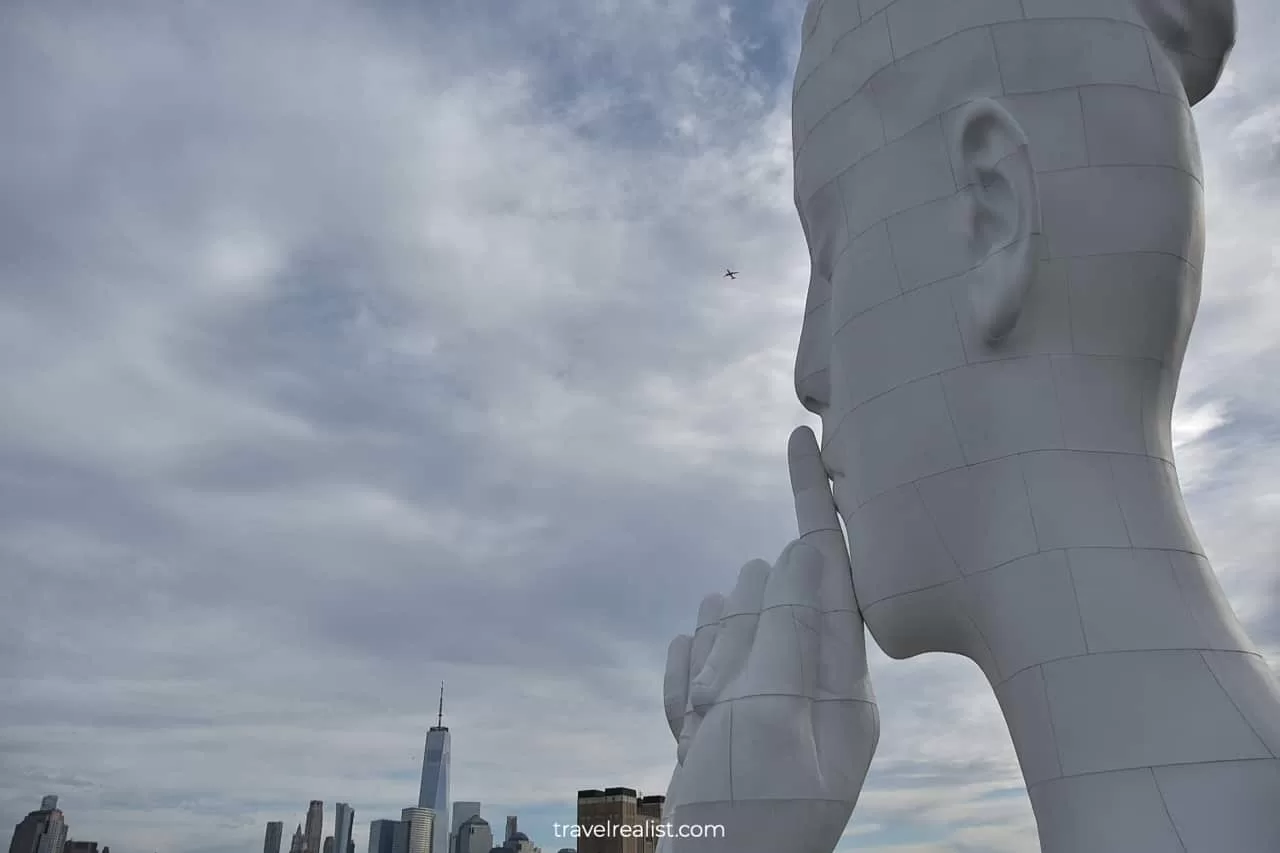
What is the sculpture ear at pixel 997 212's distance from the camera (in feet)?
20.8

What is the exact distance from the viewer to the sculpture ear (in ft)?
20.8

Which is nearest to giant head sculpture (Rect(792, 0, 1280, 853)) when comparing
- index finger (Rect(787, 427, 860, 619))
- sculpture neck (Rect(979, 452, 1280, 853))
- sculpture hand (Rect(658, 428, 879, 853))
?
sculpture neck (Rect(979, 452, 1280, 853))

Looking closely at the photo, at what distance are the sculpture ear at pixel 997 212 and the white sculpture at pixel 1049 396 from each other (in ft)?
0.05

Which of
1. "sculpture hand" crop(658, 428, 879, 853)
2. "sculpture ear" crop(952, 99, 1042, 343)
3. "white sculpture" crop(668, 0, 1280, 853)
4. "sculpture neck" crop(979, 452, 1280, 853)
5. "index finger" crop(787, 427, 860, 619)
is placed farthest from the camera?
"index finger" crop(787, 427, 860, 619)

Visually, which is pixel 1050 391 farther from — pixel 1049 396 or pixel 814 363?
pixel 814 363

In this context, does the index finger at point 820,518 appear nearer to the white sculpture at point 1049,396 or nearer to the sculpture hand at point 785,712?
the sculpture hand at point 785,712

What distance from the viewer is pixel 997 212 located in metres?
6.57

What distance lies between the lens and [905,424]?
6723 mm

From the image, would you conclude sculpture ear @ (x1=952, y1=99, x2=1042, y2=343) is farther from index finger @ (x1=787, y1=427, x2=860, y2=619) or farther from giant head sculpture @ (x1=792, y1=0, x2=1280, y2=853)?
index finger @ (x1=787, y1=427, x2=860, y2=619)

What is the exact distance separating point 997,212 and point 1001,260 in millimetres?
365

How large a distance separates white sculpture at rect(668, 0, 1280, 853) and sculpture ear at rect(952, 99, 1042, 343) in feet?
0.05

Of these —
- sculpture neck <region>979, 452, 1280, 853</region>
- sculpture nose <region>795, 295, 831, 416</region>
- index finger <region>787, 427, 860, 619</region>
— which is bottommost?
sculpture neck <region>979, 452, 1280, 853</region>

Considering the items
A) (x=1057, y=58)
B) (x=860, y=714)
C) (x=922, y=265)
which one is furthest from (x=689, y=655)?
A: (x=1057, y=58)

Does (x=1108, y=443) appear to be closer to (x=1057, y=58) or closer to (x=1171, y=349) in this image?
(x=1171, y=349)
